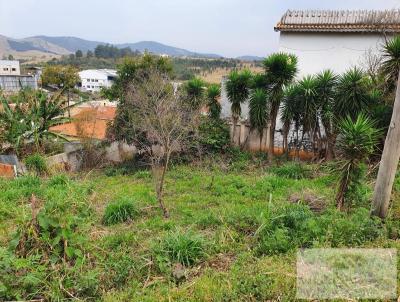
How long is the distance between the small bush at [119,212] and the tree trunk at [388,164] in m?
4.45

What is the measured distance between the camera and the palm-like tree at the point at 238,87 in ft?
47.2

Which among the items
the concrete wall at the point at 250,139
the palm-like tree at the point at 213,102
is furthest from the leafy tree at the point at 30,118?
the concrete wall at the point at 250,139

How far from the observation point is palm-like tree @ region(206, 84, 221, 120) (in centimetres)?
1571

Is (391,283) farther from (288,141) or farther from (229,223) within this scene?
(288,141)

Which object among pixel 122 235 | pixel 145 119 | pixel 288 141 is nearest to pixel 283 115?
pixel 288 141

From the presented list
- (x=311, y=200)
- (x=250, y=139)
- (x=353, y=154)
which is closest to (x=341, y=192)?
(x=353, y=154)

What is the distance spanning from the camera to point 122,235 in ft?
18.0

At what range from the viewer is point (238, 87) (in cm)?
1458

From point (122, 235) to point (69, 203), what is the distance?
38.7 inches

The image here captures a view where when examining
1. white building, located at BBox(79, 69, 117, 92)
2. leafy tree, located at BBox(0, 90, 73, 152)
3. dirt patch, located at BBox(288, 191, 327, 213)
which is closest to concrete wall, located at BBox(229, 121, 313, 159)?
leafy tree, located at BBox(0, 90, 73, 152)

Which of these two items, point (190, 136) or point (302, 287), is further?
point (190, 136)

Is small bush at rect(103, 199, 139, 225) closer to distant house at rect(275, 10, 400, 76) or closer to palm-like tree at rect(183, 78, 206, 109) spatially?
palm-like tree at rect(183, 78, 206, 109)

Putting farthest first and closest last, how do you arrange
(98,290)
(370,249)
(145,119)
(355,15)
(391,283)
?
1. (355,15)
2. (145,119)
3. (370,249)
4. (98,290)
5. (391,283)

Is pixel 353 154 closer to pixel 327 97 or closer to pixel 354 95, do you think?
pixel 354 95
